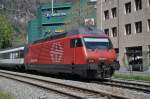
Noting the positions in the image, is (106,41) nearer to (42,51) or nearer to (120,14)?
(42,51)

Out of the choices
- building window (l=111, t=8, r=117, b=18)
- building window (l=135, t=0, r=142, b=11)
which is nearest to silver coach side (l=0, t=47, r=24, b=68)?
building window (l=135, t=0, r=142, b=11)

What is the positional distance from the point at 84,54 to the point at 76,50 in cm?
111

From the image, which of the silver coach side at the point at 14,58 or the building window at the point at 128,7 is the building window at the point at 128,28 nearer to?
the building window at the point at 128,7

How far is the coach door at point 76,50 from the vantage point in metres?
→ 24.9

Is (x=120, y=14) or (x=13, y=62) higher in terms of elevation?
(x=120, y=14)

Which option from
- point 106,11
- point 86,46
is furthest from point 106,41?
point 106,11

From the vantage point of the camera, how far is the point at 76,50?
25406mm

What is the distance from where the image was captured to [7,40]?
97875 millimetres

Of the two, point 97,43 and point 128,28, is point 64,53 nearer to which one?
point 97,43

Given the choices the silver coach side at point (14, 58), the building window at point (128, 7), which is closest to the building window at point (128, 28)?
the building window at point (128, 7)

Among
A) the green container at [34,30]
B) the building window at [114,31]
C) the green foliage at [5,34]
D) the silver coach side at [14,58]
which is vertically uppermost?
the green container at [34,30]

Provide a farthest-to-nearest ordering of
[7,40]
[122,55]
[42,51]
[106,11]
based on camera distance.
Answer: [7,40]
[106,11]
[122,55]
[42,51]

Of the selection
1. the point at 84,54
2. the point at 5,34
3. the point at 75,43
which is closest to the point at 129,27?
the point at 75,43

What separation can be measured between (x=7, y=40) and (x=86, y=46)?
7499 centimetres
